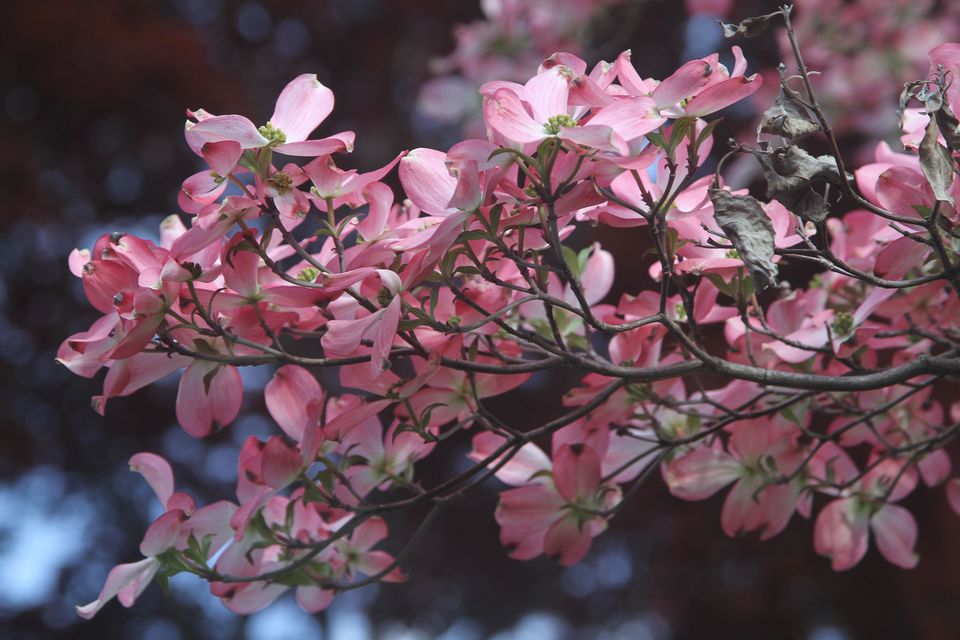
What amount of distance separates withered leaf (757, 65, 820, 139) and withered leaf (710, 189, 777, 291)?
0.04 metres

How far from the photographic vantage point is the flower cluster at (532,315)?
1.69 ft

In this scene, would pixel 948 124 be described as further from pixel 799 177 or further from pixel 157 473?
pixel 157 473

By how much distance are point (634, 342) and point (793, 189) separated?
0.71 ft

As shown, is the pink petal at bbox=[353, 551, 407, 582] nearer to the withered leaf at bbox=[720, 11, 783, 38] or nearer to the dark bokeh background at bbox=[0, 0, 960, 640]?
the withered leaf at bbox=[720, 11, 783, 38]

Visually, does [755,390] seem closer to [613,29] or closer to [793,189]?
[793,189]

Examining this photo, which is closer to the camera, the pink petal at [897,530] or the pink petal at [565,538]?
the pink petal at [565,538]

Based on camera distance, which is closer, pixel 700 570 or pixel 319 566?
pixel 319 566

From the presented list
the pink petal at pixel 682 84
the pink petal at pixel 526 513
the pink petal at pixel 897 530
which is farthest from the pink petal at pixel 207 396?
the pink petal at pixel 897 530

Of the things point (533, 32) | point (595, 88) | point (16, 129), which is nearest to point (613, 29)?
point (533, 32)

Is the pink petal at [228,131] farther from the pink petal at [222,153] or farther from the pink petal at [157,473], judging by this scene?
the pink petal at [157,473]

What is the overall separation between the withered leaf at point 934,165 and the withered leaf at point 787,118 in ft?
0.18

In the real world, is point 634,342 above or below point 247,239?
below

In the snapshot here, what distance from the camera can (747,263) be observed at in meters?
0.48

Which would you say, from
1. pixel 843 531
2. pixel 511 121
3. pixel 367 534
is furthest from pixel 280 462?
pixel 843 531
